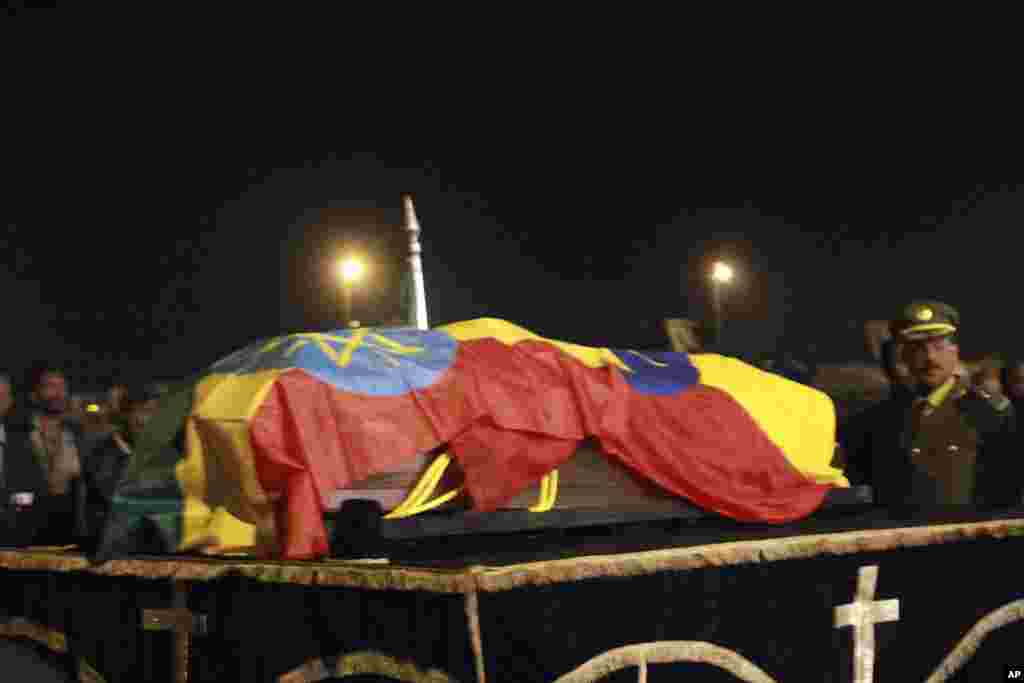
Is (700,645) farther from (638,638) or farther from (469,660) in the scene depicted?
(469,660)

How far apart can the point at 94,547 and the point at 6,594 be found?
72 cm

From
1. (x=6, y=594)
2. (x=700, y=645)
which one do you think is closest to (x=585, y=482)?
(x=700, y=645)

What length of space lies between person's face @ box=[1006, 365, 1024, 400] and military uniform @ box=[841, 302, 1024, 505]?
2934mm

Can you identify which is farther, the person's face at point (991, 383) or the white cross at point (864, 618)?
the person's face at point (991, 383)

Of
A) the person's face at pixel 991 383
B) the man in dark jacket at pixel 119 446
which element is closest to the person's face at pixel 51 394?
the man in dark jacket at pixel 119 446

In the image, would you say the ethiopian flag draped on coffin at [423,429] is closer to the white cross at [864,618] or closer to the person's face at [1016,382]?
the white cross at [864,618]

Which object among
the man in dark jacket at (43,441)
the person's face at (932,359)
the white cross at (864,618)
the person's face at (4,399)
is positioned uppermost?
the person's face at (932,359)

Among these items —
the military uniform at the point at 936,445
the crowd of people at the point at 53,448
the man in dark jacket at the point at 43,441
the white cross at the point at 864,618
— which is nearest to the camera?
the white cross at the point at 864,618

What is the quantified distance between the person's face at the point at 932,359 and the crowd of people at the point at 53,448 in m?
3.43

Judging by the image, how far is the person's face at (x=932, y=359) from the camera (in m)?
7.02

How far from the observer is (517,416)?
5.59 meters

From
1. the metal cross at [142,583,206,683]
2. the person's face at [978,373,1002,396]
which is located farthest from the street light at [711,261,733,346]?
the metal cross at [142,583,206,683]

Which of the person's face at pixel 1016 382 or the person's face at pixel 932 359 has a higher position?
the person's face at pixel 932 359

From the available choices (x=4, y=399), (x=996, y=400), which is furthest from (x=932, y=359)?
(x=4, y=399)
